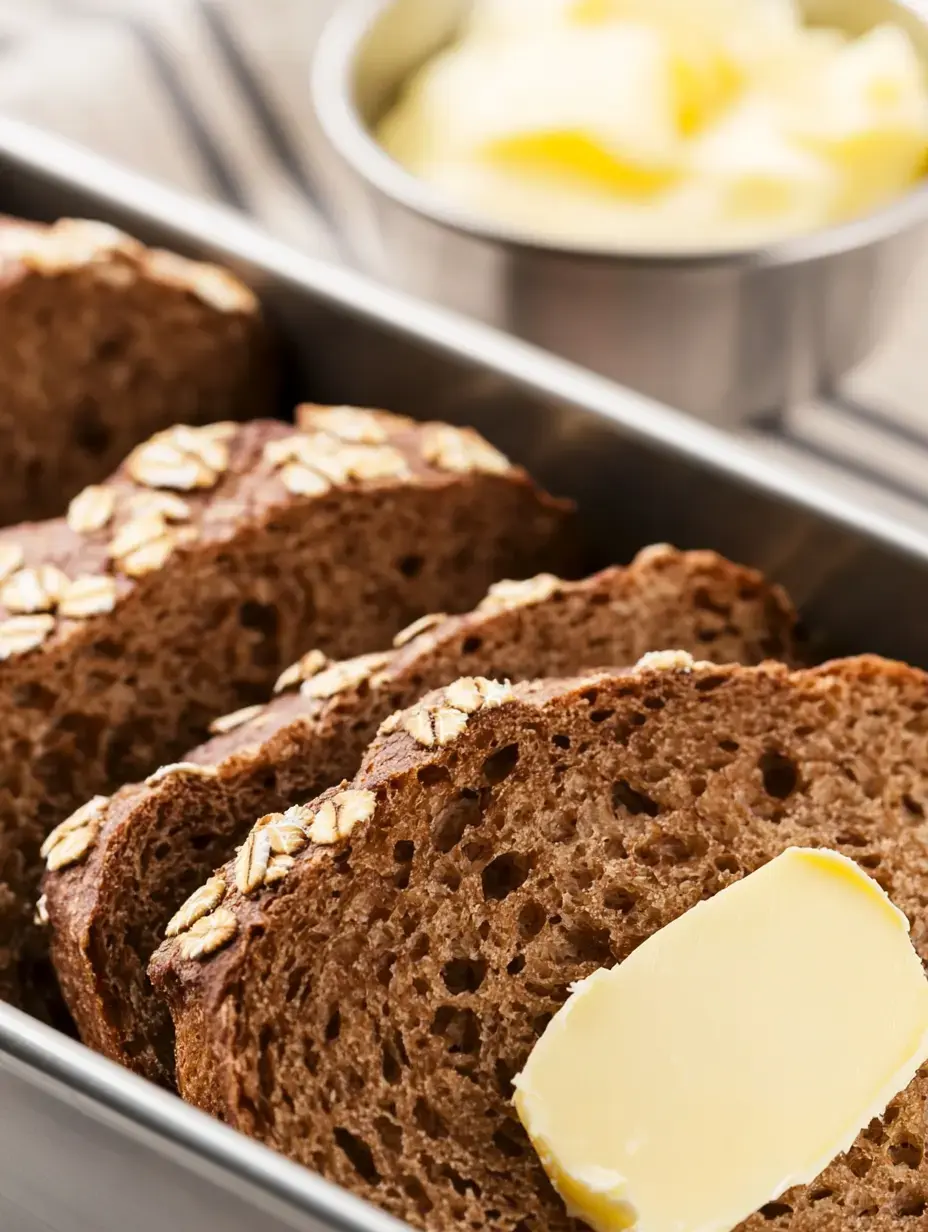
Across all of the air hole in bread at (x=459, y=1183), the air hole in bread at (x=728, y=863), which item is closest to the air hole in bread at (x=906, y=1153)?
the air hole in bread at (x=728, y=863)

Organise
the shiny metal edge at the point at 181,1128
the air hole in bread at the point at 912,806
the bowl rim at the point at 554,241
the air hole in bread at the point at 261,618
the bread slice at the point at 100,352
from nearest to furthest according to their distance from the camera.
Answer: the shiny metal edge at the point at 181,1128, the air hole in bread at the point at 912,806, the air hole in bread at the point at 261,618, the bread slice at the point at 100,352, the bowl rim at the point at 554,241

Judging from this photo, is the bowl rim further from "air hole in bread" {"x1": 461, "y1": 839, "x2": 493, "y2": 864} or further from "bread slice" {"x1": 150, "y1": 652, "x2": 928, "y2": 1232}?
"air hole in bread" {"x1": 461, "y1": 839, "x2": 493, "y2": 864}

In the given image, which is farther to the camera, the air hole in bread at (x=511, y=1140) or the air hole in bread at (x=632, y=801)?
the air hole in bread at (x=632, y=801)

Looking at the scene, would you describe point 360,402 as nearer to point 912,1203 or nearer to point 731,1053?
point 731,1053

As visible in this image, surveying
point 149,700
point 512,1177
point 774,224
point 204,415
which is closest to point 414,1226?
point 512,1177

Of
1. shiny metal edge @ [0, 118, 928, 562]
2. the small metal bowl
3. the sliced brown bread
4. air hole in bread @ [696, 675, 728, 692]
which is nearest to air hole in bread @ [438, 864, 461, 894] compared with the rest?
the sliced brown bread

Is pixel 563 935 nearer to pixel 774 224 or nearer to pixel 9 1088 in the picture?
pixel 9 1088

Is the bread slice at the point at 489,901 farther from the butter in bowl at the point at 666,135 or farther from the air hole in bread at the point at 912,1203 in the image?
the butter in bowl at the point at 666,135
